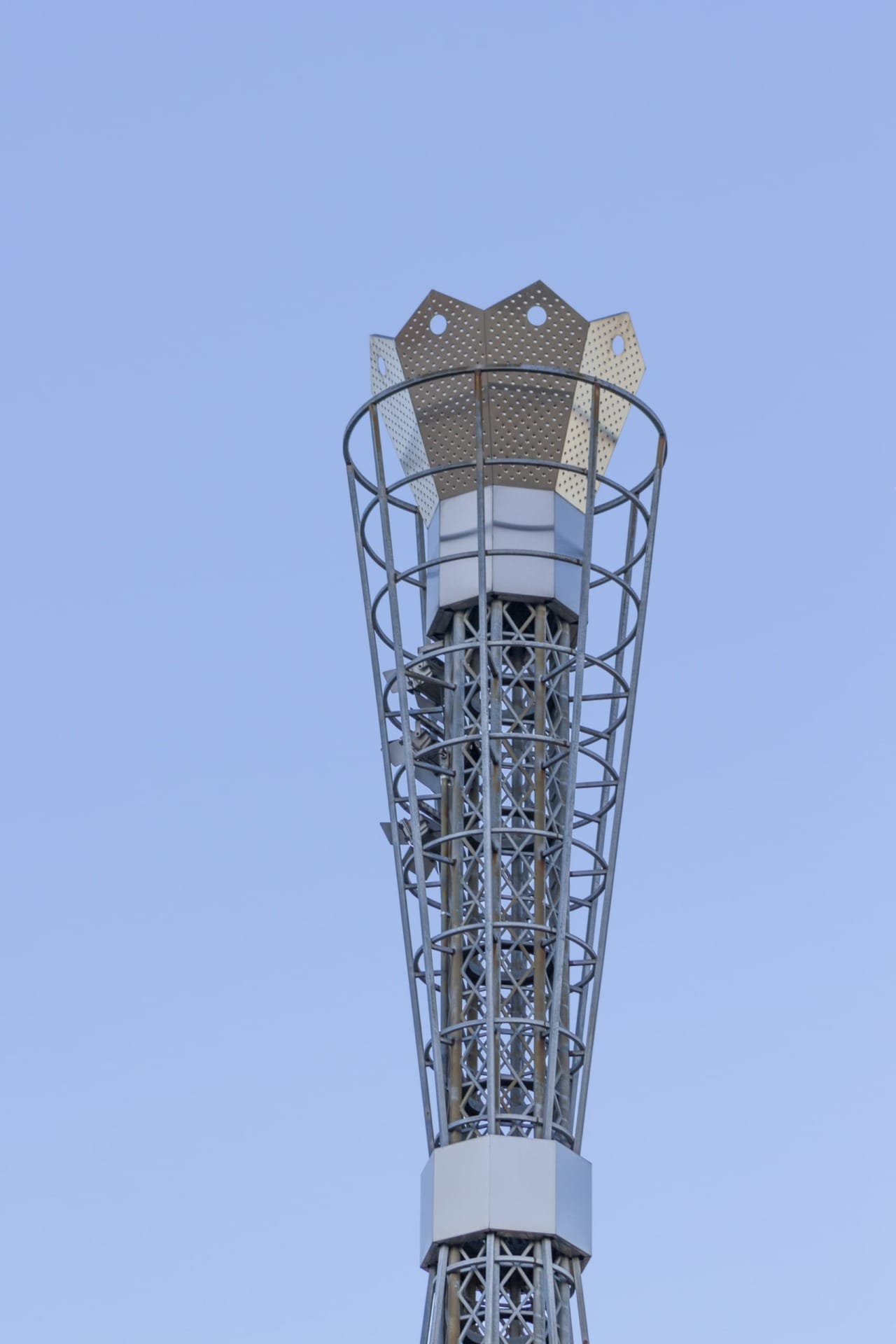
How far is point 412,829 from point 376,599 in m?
5.29

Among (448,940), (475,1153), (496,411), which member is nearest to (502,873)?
(448,940)

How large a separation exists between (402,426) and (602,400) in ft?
13.0

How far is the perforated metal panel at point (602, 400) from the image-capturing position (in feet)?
176

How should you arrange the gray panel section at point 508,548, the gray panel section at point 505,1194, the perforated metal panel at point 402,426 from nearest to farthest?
1. the gray panel section at point 505,1194
2. the gray panel section at point 508,548
3. the perforated metal panel at point 402,426

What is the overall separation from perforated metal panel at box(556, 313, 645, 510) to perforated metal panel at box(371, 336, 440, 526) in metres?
2.69

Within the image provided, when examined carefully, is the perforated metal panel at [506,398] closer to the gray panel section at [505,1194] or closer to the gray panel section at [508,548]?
the gray panel section at [508,548]

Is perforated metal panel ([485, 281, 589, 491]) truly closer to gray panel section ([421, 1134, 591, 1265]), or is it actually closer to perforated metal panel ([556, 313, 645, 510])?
perforated metal panel ([556, 313, 645, 510])

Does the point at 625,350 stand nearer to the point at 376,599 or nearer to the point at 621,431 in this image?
the point at 621,431

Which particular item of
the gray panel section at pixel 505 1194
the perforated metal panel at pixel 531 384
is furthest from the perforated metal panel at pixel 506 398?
the gray panel section at pixel 505 1194

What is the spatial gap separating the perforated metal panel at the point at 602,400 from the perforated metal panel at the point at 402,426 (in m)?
2.69

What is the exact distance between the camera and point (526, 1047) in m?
50.5

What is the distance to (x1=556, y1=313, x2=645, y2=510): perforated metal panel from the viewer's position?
53688mm

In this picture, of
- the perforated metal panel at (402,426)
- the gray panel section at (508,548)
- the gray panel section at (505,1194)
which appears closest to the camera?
the gray panel section at (505,1194)

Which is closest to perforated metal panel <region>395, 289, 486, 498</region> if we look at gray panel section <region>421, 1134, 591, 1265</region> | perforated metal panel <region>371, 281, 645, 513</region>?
perforated metal panel <region>371, 281, 645, 513</region>
